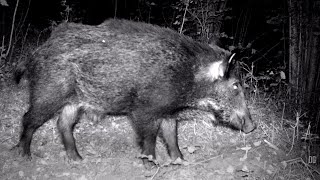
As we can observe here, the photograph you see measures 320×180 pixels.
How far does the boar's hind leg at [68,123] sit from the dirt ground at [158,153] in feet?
0.46

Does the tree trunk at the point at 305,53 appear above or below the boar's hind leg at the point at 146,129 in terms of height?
above

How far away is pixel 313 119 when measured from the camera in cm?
438

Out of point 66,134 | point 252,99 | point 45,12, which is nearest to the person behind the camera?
point 66,134

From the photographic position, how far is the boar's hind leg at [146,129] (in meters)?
3.28

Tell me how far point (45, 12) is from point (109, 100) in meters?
8.51

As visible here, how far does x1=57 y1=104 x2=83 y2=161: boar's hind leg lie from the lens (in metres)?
3.65

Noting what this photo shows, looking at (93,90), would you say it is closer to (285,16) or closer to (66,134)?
(66,134)

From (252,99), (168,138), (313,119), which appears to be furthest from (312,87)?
(168,138)

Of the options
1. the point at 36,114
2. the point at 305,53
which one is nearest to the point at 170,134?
the point at 36,114

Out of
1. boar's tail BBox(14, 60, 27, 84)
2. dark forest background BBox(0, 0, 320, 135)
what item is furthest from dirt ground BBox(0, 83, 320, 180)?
boar's tail BBox(14, 60, 27, 84)

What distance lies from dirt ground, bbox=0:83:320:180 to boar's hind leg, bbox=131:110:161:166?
200 millimetres

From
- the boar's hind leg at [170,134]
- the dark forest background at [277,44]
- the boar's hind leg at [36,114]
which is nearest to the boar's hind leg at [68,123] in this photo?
the boar's hind leg at [36,114]

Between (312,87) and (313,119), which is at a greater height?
(312,87)

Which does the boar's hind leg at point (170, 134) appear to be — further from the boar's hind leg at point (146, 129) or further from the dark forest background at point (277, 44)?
the dark forest background at point (277, 44)
